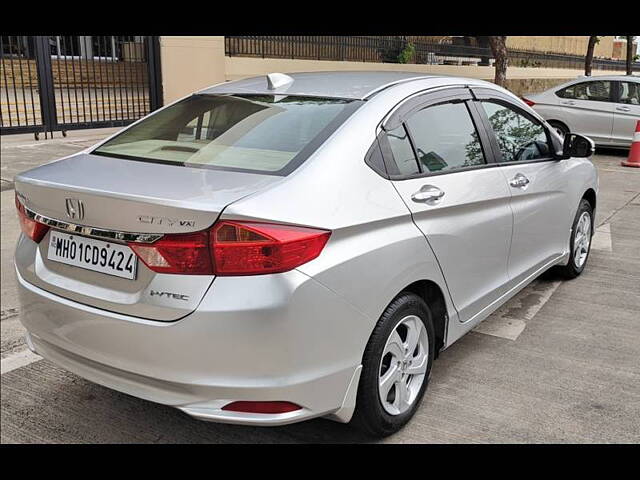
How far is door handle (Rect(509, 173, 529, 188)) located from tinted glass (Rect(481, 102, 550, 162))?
0.37 feet

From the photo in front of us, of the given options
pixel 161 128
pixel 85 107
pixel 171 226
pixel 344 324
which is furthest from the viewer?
pixel 85 107

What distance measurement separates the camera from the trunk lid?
2330mm

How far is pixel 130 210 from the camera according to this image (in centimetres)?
239

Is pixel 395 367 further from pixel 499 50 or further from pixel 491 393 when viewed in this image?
pixel 499 50

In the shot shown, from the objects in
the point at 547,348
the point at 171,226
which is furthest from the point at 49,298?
the point at 547,348

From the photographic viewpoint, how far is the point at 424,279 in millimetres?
2959

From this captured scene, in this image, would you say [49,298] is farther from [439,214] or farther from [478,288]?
[478,288]

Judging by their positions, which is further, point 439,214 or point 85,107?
point 85,107

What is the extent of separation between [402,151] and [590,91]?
34.4 feet

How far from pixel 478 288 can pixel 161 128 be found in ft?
6.05

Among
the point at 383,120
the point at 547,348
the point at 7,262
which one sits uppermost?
the point at 383,120

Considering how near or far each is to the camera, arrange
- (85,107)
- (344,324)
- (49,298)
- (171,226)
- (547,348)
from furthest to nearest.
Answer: (85,107)
(547,348)
(49,298)
(344,324)
(171,226)

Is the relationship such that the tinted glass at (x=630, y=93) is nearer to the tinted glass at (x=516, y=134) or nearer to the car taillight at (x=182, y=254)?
the tinted glass at (x=516, y=134)

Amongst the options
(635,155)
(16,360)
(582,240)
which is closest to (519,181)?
(582,240)
